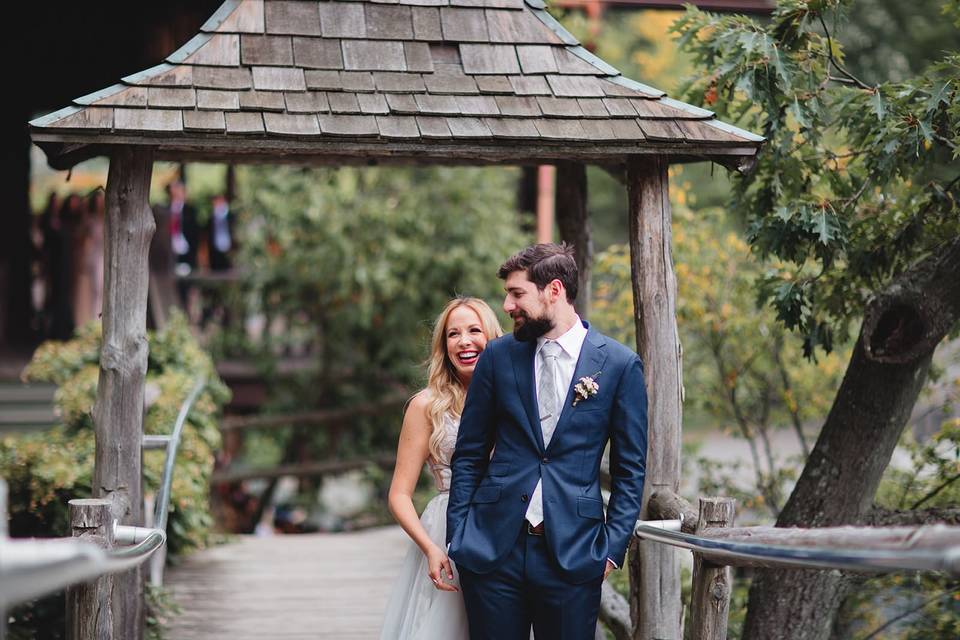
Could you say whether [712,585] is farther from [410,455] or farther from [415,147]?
[415,147]

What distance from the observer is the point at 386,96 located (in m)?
4.89

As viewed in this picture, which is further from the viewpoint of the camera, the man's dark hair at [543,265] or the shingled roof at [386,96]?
the shingled roof at [386,96]

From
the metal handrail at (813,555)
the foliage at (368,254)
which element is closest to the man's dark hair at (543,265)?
the metal handrail at (813,555)

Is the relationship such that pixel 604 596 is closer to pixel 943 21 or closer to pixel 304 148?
pixel 304 148

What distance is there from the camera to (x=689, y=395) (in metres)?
9.27

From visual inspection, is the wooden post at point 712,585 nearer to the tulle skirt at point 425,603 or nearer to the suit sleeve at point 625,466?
the suit sleeve at point 625,466

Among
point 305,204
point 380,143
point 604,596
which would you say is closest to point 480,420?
point 380,143

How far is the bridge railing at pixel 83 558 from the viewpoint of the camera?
2307mm

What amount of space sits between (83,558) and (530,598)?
5.35ft

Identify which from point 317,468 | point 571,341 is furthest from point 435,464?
point 317,468

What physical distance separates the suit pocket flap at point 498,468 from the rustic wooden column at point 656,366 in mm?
1237

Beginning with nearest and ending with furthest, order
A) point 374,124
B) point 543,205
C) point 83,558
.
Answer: point 83,558, point 374,124, point 543,205

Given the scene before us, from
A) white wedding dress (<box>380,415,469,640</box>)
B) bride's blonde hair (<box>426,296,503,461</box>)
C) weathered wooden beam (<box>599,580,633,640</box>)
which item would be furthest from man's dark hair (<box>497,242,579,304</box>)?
weathered wooden beam (<box>599,580,633,640</box>)

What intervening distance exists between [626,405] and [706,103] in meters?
2.93
